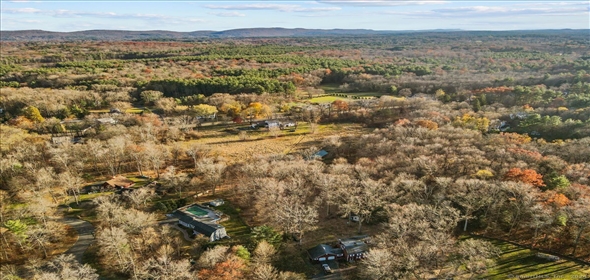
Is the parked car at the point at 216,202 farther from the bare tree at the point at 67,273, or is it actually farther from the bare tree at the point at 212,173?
the bare tree at the point at 67,273

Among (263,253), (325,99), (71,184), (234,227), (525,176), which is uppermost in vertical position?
(525,176)

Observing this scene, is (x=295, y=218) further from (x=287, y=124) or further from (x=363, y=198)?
(x=287, y=124)

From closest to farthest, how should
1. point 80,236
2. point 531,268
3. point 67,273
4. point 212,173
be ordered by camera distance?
point 67,273, point 531,268, point 80,236, point 212,173

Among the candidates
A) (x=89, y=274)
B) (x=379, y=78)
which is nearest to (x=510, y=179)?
(x=89, y=274)

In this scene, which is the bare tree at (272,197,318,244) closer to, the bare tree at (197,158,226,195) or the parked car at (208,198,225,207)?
the parked car at (208,198,225,207)

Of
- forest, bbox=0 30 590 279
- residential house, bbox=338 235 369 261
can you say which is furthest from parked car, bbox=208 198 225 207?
residential house, bbox=338 235 369 261

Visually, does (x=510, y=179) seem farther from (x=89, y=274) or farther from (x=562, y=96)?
(x=562, y=96)

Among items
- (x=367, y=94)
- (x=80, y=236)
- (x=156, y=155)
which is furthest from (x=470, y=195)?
(x=367, y=94)

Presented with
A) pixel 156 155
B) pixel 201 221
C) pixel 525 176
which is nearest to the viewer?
pixel 525 176
